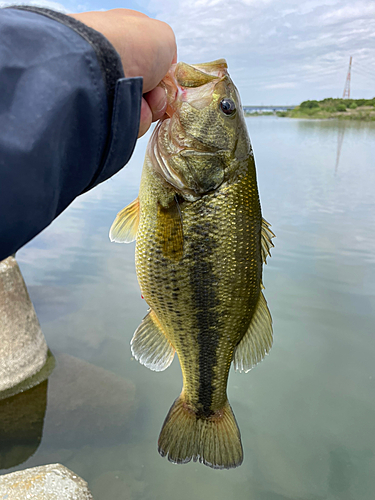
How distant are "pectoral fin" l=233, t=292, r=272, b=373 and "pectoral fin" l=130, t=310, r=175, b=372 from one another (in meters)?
0.42

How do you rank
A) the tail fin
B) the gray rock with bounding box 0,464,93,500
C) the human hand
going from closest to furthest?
the human hand < the tail fin < the gray rock with bounding box 0,464,93,500

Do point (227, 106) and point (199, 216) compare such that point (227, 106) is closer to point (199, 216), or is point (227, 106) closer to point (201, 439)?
point (199, 216)

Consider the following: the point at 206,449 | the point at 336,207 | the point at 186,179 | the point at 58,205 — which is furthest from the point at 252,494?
the point at 336,207

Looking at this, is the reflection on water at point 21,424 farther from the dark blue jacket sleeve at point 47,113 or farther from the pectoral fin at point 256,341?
the dark blue jacket sleeve at point 47,113

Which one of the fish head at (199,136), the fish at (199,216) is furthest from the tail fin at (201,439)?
the fish head at (199,136)

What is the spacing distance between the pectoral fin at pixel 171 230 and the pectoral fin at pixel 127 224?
0.83ft

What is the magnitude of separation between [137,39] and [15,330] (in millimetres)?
4711

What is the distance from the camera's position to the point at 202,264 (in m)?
1.93

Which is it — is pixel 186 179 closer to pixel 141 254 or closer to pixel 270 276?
pixel 141 254

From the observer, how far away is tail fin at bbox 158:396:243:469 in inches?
88.3

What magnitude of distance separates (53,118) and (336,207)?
1313 cm

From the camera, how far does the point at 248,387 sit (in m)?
5.62

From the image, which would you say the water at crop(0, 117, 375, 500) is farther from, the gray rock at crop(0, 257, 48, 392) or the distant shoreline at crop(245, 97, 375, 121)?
the distant shoreline at crop(245, 97, 375, 121)

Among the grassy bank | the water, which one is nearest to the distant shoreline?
the grassy bank
